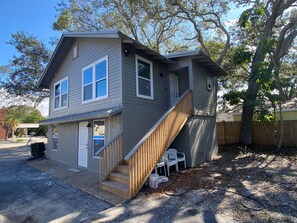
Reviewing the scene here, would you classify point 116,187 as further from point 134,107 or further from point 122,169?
point 134,107

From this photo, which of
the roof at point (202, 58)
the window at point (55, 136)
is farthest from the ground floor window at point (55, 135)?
the roof at point (202, 58)

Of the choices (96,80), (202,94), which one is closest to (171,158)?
(202,94)

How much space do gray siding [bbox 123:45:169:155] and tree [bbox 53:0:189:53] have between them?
8.00 metres

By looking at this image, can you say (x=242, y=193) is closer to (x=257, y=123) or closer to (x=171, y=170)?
(x=171, y=170)

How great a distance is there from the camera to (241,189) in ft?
17.4

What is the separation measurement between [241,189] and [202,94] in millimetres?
5283

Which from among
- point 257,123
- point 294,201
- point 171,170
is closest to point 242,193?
point 294,201

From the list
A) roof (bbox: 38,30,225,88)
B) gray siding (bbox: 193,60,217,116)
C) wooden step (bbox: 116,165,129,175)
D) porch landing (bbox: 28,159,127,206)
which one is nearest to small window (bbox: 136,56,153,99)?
roof (bbox: 38,30,225,88)

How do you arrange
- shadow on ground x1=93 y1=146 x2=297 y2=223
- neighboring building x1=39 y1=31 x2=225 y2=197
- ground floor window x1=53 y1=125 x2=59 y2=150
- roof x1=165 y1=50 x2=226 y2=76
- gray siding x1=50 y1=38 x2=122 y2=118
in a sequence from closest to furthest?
shadow on ground x1=93 y1=146 x2=297 y2=223 → neighboring building x1=39 y1=31 x2=225 y2=197 → gray siding x1=50 y1=38 x2=122 y2=118 → roof x1=165 y1=50 x2=226 y2=76 → ground floor window x1=53 y1=125 x2=59 y2=150

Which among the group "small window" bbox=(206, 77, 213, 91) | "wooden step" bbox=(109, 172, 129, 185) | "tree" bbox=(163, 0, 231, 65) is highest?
"tree" bbox=(163, 0, 231, 65)

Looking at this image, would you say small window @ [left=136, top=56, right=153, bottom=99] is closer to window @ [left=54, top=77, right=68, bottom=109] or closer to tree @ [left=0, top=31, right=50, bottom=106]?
window @ [left=54, top=77, right=68, bottom=109]

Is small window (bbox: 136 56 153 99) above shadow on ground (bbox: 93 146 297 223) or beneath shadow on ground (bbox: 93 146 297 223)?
above

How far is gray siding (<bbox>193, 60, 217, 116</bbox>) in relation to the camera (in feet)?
29.2

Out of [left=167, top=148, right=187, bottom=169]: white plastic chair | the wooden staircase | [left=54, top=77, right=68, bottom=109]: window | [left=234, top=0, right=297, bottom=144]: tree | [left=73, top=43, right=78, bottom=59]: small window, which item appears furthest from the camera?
[left=54, top=77, right=68, bottom=109]: window
